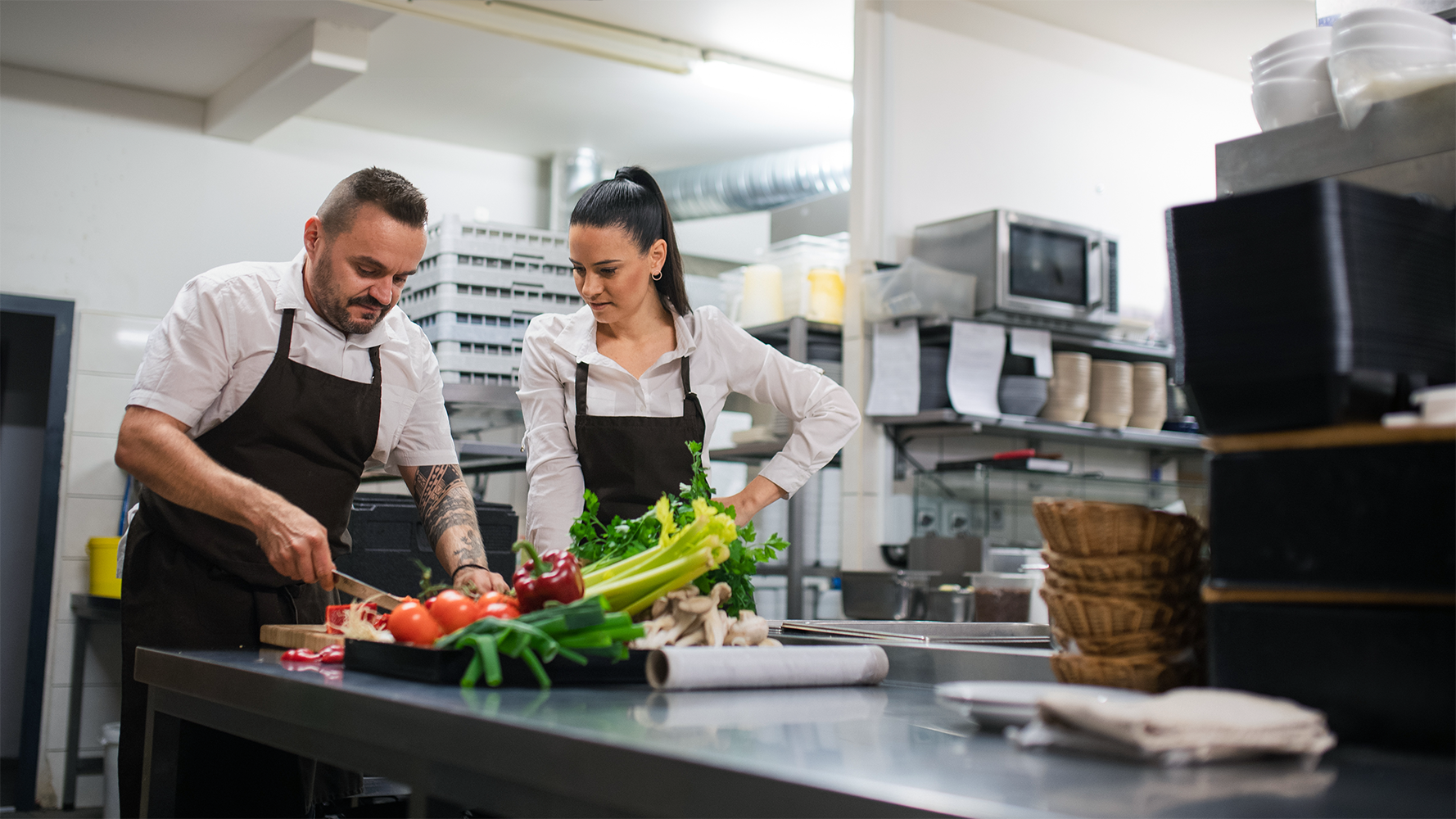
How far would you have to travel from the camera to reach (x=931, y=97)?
491 centimetres

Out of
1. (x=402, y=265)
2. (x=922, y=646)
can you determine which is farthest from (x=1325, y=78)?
(x=402, y=265)

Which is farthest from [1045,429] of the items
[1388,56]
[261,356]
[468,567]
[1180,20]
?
[1388,56]

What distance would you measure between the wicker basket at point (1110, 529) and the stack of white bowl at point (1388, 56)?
1.81 feet

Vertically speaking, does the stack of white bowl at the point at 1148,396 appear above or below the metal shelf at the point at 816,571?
above

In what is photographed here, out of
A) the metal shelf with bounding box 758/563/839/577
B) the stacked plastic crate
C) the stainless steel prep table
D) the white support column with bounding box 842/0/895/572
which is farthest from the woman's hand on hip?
the metal shelf with bounding box 758/563/839/577

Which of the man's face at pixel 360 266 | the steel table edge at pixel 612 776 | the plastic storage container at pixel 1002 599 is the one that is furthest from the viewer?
the plastic storage container at pixel 1002 599

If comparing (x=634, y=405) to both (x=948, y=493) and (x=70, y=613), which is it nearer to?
(x=948, y=493)

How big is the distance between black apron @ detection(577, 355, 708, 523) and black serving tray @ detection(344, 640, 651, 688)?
891 mm

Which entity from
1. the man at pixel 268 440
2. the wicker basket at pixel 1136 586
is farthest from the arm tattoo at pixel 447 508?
the wicker basket at pixel 1136 586

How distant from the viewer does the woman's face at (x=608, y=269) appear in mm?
2273

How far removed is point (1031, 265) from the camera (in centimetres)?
455

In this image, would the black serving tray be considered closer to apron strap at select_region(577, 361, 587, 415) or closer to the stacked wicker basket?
the stacked wicker basket

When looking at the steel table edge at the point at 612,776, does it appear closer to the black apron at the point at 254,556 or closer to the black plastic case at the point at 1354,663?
the black plastic case at the point at 1354,663

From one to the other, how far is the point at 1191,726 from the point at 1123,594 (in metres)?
0.26
